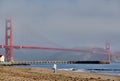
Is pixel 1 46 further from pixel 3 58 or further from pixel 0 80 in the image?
pixel 0 80

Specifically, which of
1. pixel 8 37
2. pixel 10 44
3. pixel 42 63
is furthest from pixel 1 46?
pixel 42 63

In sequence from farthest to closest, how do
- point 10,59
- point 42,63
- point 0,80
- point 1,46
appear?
point 42,63
point 10,59
point 1,46
point 0,80

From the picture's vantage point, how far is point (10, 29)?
85625mm

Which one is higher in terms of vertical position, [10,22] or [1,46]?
[10,22]

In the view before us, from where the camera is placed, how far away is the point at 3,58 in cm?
8562

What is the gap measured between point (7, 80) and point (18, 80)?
0.50 metres

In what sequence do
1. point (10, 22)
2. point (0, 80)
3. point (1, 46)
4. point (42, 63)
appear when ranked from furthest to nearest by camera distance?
point (42, 63) → point (10, 22) → point (1, 46) → point (0, 80)

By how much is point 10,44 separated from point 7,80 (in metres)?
62.7

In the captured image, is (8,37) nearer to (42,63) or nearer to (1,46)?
(1,46)

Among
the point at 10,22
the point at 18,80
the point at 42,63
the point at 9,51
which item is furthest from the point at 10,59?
the point at 18,80

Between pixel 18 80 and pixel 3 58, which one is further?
pixel 3 58

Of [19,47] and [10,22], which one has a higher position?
[10,22]

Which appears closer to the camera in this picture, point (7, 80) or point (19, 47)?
point (7, 80)

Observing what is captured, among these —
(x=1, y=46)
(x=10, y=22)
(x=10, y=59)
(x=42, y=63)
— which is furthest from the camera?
(x=42, y=63)
